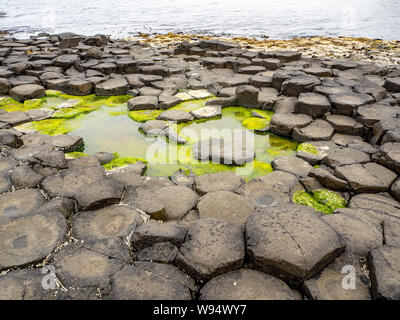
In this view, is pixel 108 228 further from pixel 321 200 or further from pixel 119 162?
pixel 321 200

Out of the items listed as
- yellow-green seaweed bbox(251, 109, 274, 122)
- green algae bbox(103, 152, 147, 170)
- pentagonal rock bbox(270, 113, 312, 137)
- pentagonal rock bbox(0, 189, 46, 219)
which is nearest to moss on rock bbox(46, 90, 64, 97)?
green algae bbox(103, 152, 147, 170)

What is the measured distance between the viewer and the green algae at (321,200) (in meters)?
3.05

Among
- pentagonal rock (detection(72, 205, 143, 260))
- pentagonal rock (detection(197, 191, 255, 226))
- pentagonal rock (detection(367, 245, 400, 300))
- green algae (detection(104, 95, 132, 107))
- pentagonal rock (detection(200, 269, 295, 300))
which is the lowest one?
green algae (detection(104, 95, 132, 107))

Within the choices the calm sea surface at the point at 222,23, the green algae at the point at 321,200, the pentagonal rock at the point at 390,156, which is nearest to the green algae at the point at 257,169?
the green algae at the point at 321,200

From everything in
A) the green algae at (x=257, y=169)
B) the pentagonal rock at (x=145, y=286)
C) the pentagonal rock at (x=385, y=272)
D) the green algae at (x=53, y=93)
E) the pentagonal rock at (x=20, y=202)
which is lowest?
the green algae at (x=53, y=93)

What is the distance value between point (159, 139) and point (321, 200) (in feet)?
8.50

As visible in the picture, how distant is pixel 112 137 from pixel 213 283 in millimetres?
3403

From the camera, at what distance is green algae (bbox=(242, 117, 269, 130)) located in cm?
495

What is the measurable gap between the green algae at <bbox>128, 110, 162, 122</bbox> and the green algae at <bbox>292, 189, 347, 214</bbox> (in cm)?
315

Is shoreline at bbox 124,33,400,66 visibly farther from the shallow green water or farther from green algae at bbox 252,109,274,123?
the shallow green water

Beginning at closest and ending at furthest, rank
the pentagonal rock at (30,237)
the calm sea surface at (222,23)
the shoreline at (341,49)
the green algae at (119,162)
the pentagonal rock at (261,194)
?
the pentagonal rock at (30,237)
the pentagonal rock at (261,194)
the green algae at (119,162)
the shoreline at (341,49)
the calm sea surface at (222,23)

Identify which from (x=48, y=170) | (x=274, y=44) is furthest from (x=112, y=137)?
(x=274, y=44)

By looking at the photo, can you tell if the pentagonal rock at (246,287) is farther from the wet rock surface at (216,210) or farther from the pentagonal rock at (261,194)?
the pentagonal rock at (261,194)

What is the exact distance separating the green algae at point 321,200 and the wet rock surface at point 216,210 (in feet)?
0.13
